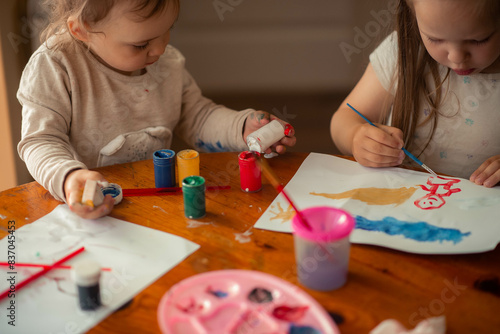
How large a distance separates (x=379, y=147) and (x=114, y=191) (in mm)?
558

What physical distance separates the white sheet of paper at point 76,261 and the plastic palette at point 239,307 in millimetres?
87

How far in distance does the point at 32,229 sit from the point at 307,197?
1.67 feet

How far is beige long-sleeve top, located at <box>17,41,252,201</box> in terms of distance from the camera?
1.05 metres

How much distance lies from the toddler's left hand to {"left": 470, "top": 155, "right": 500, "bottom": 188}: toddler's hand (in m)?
0.39

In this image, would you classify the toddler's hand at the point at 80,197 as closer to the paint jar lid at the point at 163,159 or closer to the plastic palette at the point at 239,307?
the paint jar lid at the point at 163,159

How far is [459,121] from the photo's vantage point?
1214 mm

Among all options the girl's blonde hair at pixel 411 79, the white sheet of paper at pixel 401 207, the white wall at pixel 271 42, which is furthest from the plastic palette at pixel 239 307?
the white wall at pixel 271 42

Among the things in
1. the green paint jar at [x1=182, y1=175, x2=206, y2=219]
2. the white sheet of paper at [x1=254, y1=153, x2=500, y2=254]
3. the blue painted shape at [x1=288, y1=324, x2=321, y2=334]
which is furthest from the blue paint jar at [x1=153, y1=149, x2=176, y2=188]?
the blue painted shape at [x1=288, y1=324, x2=321, y2=334]

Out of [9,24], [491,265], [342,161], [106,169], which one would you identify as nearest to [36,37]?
[9,24]

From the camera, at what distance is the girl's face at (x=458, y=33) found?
89cm

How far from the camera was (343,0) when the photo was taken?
8.27 feet

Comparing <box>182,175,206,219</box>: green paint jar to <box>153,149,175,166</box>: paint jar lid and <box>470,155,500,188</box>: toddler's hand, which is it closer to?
<box>153,149,175,166</box>: paint jar lid

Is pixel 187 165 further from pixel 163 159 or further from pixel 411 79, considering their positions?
pixel 411 79

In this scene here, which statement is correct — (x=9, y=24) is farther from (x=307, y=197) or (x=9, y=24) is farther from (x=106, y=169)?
(x=307, y=197)
